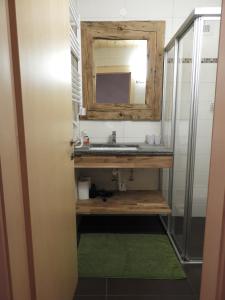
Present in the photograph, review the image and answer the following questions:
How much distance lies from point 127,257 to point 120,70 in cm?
194

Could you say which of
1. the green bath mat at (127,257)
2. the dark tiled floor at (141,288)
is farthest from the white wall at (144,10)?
the dark tiled floor at (141,288)

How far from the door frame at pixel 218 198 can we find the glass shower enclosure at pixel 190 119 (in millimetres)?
1011

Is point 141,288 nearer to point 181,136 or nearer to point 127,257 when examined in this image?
point 127,257

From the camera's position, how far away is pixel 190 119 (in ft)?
5.51

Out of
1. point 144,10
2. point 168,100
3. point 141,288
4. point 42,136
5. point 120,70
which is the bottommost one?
point 141,288

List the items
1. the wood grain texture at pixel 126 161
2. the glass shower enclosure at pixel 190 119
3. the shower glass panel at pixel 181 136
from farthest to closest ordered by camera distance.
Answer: the wood grain texture at pixel 126 161, the shower glass panel at pixel 181 136, the glass shower enclosure at pixel 190 119

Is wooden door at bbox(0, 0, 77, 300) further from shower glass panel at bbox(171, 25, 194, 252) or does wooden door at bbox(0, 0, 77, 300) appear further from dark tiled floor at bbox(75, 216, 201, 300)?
shower glass panel at bbox(171, 25, 194, 252)

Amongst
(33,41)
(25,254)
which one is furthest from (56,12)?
(25,254)

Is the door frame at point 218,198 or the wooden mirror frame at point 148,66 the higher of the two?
the wooden mirror frame at point 148,66

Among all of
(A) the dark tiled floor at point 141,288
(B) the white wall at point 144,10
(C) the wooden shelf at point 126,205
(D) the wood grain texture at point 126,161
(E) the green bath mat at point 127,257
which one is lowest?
(A) the dark tiled floor at point 141,288

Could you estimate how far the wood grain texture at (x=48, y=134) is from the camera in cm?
74

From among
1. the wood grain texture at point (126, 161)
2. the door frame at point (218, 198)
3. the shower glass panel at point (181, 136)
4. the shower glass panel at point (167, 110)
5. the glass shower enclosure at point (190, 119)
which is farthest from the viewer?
the shower glass panel at point (167, 110)

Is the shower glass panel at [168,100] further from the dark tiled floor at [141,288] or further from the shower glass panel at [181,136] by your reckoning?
the dark tiled floor at [141,288]

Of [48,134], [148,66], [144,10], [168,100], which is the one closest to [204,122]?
[168,100]
